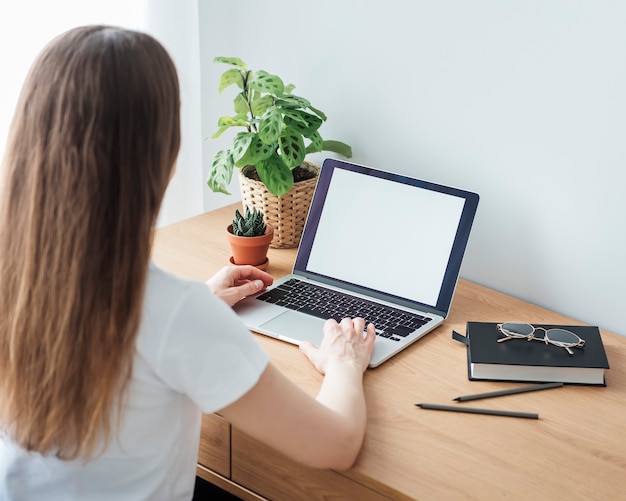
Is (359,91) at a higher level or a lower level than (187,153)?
higher

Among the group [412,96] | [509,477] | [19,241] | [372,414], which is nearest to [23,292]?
[19,241]

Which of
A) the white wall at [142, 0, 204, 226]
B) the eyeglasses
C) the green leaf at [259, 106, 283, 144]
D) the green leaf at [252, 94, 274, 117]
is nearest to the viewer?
the eyeglasses

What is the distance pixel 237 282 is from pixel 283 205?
0.23 metres

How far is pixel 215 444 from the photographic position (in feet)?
3.86

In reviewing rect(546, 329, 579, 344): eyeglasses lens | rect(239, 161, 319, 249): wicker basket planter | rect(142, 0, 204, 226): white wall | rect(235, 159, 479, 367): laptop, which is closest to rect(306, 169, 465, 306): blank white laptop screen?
rect(235, 159, 479, 367): laptop

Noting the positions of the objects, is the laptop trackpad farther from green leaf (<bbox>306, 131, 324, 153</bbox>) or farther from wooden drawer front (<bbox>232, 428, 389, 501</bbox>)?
green leaf (<bbox>306, 131, 324, 153</bbox>)

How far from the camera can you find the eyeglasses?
123 centimetres

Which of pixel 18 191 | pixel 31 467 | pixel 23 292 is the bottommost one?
pixel 31 467

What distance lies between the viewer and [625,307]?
1.37 m

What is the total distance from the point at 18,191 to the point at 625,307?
997 mm

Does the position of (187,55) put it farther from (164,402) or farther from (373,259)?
(164,402)

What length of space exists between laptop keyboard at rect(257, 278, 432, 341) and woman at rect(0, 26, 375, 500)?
36cm

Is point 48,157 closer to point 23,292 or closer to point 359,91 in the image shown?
point 23,292

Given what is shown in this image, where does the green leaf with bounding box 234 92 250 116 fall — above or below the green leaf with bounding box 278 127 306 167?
above
